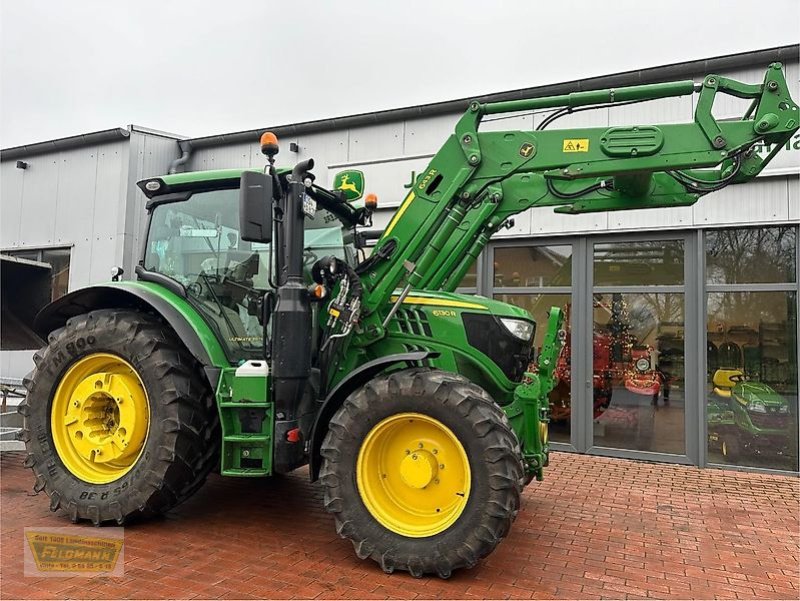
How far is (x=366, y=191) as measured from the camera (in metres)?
9.60

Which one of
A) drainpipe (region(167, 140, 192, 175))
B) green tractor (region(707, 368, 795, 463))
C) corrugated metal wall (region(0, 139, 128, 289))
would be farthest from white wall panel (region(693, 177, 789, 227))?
corrugated metal wall (region(0, 139, 128, 289))

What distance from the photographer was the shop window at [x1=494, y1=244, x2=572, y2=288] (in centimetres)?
844

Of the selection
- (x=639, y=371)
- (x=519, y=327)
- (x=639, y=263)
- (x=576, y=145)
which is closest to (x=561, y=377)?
(x=639, y=371)

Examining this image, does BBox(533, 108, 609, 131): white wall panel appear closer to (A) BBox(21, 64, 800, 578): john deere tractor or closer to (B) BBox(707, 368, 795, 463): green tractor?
(B) BBox(707, 368, 795, 463): green tractor

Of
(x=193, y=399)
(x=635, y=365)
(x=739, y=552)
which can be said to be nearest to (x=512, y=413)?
(x=739, y=552)

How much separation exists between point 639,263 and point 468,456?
5.32m

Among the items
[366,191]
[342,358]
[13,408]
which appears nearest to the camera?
[342,358]

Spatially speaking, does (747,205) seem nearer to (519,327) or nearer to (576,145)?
(519,327)

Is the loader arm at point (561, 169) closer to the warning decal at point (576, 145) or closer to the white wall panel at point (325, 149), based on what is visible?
the warning decal at point (576, 145)

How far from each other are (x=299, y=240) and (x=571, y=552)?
2892 millimetres

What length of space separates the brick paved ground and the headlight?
1.50m

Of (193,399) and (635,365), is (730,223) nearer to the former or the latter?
(635,365)

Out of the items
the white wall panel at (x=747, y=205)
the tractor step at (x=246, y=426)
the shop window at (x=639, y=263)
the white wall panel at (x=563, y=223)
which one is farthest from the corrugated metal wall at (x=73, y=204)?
the white wall panel at (x=747, y=205)
